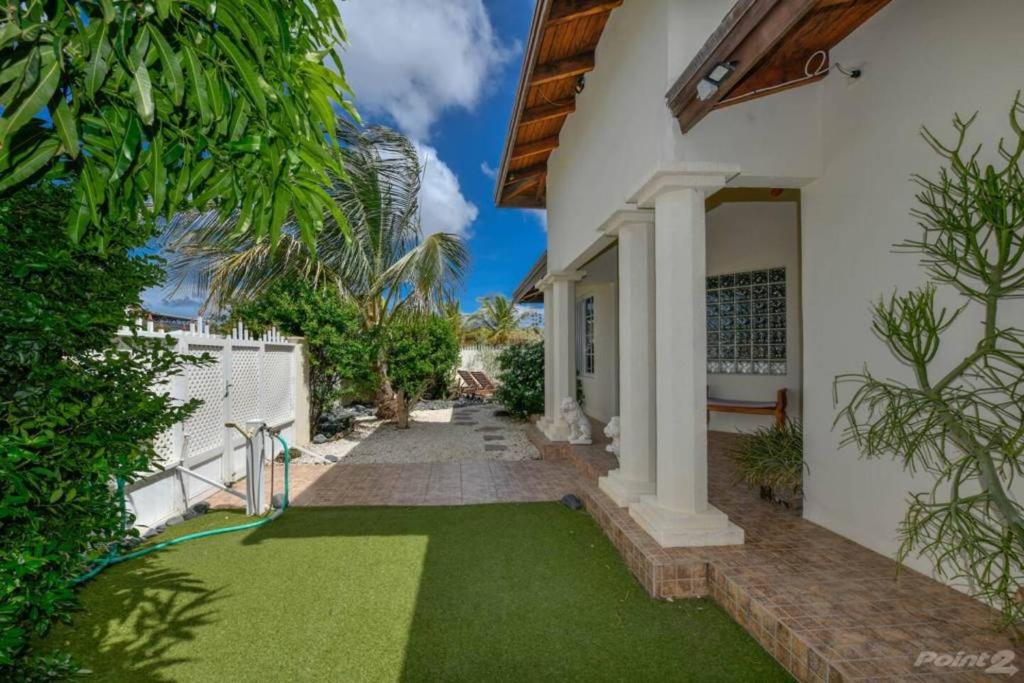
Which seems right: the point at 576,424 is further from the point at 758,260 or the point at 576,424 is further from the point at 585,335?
the point at 585,335

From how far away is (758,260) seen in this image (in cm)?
845

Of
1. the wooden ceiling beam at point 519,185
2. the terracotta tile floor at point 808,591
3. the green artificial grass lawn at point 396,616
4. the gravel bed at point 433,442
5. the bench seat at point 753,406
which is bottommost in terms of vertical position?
the gravel bed at point 433,442

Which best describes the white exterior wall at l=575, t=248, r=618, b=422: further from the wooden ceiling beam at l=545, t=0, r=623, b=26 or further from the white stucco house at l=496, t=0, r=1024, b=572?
the wooden ceiling beam at l=545, t=0, r=623, b=26

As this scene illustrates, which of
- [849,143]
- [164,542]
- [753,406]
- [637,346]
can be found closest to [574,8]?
[849,143]

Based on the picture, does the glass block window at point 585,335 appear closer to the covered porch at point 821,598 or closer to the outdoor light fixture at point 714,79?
the covered porch at point 821,598

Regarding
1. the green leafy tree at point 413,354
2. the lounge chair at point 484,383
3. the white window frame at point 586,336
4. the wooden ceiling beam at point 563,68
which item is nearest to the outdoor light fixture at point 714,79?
the wooden ceiling beam at point 563,68

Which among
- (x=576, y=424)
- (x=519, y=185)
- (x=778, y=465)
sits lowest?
(x=576, y=424)

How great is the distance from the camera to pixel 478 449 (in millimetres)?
9438

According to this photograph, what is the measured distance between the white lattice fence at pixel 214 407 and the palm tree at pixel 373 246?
2.70 meters

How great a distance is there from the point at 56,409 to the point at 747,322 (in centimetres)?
932

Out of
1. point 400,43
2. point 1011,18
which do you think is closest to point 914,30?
point 1011,18

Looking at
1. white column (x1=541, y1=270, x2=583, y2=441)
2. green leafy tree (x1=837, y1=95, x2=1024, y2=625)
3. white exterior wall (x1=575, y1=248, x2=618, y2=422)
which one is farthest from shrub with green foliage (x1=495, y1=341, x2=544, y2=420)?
green leafy tree (x1=837, y1=95, x2=1024, y2=625)

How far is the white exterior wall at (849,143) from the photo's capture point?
10.2ft

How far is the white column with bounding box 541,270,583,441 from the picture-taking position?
28.7 feet
